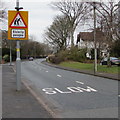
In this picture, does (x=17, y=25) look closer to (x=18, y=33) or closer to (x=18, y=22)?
(x=18, y=22)

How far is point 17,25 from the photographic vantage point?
31.9 feet

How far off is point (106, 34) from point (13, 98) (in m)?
18.7

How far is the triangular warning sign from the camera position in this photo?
381 inches

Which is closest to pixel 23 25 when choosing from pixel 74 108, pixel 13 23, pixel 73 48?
pixel 13 23

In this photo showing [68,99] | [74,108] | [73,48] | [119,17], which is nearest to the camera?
[74,108]

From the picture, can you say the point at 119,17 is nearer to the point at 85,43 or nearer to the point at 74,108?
the point at 74,108

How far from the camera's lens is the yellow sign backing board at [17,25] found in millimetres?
9648

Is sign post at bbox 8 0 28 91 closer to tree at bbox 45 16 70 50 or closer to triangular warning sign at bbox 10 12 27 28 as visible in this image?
triangular warning sign at bbox 10 12 27 28

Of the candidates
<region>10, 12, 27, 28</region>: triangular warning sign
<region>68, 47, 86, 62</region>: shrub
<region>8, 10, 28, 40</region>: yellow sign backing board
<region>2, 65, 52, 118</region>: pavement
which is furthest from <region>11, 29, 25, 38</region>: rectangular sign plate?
<region>68, 47, 86, 62</region>: shrub

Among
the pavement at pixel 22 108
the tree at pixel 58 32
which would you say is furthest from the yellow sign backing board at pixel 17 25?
the tree at pixel 58 32

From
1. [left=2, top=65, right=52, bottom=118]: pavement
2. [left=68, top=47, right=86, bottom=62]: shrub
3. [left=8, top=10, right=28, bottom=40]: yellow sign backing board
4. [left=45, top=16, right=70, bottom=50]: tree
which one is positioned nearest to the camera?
[left=2, top=65, right=52, bottom=118]: pavement

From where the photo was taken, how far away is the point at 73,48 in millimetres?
46906

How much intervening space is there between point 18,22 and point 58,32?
50702 millimetres

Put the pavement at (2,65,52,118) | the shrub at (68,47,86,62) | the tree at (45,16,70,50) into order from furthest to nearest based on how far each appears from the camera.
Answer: the tree at (45,16,70,50)
the shrub at (68,47,86,62)
the pavement at (2,65,52,118)
